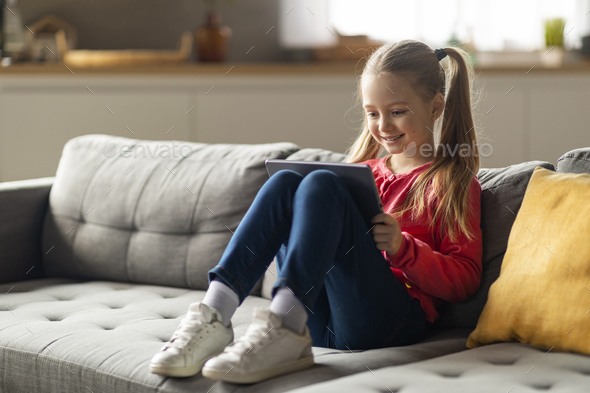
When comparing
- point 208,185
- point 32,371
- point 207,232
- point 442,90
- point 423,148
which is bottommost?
point 32,371

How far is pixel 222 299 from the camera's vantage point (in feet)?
3.79

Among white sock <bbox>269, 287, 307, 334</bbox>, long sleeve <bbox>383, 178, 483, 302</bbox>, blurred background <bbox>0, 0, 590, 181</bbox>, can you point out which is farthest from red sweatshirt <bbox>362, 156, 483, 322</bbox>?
blurred background <bbox>0, 0, 590, 181</bbox>

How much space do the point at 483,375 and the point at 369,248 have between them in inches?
11.4

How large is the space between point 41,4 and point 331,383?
10.0ft

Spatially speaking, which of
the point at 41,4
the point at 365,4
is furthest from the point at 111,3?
the point at 365,4

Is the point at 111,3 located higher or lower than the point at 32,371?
higher

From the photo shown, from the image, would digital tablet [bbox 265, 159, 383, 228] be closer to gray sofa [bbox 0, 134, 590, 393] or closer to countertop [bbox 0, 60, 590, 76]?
gray sofa [bbox 0, 134, 590, 393]

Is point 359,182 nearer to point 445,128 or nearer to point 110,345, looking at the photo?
point 445,128

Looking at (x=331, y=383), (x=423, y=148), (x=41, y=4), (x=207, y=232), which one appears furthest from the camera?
(x=41, y=4)

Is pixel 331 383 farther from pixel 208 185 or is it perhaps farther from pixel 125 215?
pixel 125 215

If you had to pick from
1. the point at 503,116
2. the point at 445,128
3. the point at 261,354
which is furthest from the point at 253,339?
the point at 503,116

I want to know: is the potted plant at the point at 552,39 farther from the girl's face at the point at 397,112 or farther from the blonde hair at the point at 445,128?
the girl's face at the point at 397,112

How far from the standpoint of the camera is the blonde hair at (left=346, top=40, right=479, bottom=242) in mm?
1302

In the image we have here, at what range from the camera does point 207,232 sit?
1724mm
